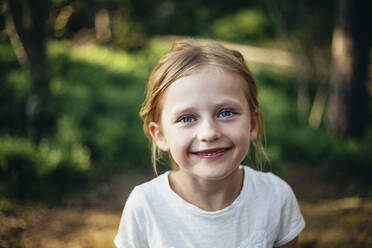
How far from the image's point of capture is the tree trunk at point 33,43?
4.40m

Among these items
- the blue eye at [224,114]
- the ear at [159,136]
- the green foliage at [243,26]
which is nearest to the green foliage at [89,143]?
the ear at [159,136]

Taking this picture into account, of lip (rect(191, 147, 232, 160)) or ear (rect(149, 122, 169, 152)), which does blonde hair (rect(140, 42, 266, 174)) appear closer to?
ear (rect(149, 122, 169, 152))

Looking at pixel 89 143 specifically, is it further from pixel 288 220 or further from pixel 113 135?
pixel 288 220

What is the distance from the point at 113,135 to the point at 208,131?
3.75 metres

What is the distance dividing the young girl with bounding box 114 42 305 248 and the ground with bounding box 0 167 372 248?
1.37m

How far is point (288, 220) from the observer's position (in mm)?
1725

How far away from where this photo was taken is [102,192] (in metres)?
4.09

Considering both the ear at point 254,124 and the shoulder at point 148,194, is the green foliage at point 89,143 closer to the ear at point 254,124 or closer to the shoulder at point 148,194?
the shoulder at point 148,194

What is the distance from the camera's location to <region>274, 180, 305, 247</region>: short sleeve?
172 centimetres

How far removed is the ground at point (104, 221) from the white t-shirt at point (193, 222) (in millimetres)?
1383

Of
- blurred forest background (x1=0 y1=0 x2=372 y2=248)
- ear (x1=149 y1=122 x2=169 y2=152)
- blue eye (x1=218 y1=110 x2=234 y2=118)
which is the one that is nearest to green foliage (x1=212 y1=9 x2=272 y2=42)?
blurred forest background (x1=0 y1=0 x2=372 y2=248)

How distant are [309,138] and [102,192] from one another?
3.38m

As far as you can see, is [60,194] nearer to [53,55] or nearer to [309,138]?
[309,138]

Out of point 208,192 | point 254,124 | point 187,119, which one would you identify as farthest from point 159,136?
point 254,124
